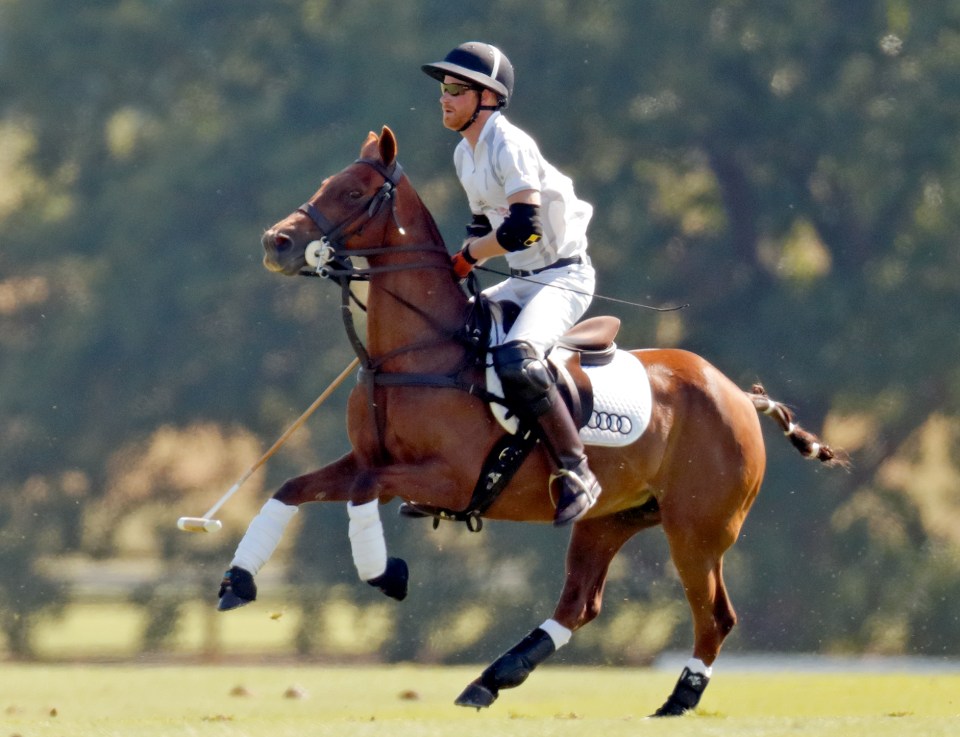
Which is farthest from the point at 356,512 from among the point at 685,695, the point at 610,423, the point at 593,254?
the point at 593,254

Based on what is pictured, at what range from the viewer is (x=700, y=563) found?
944cm

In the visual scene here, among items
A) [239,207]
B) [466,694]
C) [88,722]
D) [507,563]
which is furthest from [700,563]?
[239,207]

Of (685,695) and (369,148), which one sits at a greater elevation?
(369,148)

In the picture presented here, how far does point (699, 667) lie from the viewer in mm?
9281

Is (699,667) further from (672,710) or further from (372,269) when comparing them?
(372,269)

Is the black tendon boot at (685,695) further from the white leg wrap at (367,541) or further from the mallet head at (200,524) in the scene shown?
the mallet head at (200,524)

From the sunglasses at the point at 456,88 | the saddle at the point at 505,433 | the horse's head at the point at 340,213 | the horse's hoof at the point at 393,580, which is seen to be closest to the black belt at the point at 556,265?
the saddle at the point at 505,433

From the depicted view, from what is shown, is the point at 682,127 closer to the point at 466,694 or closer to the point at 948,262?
the point at 948,262

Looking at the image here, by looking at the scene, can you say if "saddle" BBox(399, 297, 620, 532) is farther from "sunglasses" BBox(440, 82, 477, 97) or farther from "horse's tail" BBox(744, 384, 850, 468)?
"horse's tail" BBox(744, 384, 850, 468)

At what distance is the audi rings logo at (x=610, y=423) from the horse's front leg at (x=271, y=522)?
123 cm

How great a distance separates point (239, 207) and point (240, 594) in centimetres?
1495

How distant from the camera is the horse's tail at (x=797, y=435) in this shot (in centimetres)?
1011

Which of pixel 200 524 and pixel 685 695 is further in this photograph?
pixel 685 695

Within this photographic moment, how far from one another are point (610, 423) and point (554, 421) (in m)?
0.57
